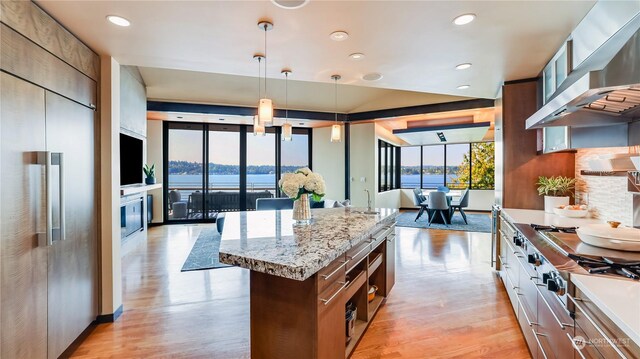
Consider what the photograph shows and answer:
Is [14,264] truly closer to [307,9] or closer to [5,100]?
[5,100]

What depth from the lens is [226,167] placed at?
26.1 ft

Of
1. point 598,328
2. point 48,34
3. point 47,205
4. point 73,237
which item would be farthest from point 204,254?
point 598,328

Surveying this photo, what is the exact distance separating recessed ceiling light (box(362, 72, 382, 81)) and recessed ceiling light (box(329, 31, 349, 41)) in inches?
39.8

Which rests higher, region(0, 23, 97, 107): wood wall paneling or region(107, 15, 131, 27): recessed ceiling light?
region(107, 15, 131, 27): recessed ceiling light

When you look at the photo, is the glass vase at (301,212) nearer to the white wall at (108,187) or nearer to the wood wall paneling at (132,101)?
the white wall at (108,187)

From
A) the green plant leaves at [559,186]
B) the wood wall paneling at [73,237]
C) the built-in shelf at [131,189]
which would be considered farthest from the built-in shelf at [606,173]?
the built-in shelf at [131,189]

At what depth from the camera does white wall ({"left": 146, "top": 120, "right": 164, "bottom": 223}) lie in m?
7.21

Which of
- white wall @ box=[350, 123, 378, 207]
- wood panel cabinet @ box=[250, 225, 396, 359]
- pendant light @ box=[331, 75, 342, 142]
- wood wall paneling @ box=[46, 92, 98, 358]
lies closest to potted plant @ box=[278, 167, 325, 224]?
wood panel cabinet @ box=[250, 225, 396, 359]

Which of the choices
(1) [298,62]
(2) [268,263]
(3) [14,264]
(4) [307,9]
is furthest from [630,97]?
(3) [14,264]

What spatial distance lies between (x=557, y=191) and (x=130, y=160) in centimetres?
584

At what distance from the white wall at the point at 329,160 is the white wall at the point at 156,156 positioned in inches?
155

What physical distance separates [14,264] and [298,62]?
103 inches

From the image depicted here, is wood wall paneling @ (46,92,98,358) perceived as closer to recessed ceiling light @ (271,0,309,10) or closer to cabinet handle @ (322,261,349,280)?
recessed ceiling light @ (271,0,309,10)

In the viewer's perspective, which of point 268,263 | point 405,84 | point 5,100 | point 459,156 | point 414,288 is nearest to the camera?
point 268,263
